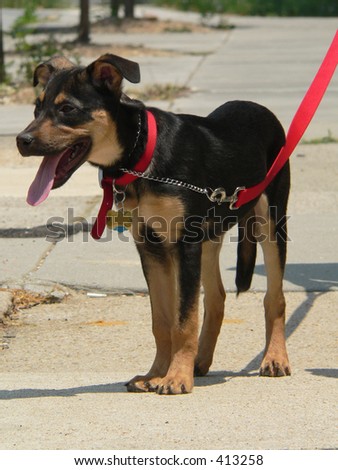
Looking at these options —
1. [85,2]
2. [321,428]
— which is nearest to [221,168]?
[321,428]

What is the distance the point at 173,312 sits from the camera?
5035mm

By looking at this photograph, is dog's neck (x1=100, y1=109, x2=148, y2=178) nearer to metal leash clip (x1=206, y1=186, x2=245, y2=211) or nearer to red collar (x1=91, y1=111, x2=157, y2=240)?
red collar (x1=91, y1=111, x2=157, y2=240)

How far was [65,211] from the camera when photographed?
846 centimetres

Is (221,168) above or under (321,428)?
above

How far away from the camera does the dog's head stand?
450 cm

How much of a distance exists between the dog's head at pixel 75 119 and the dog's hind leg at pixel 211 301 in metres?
1.08

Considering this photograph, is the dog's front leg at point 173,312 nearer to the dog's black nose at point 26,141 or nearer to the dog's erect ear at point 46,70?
the dog's black nose at point 26,141

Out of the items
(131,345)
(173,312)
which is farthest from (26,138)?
(131,345)

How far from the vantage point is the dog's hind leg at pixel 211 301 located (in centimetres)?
549

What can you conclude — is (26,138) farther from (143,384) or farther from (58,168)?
(143,384)

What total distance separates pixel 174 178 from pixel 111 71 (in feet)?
1.86

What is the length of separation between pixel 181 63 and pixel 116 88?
13552 millimetres

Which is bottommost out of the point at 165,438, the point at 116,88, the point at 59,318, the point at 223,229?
the point at 59,318

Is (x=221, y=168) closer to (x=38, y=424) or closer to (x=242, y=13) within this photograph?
(x=38, y=424)
